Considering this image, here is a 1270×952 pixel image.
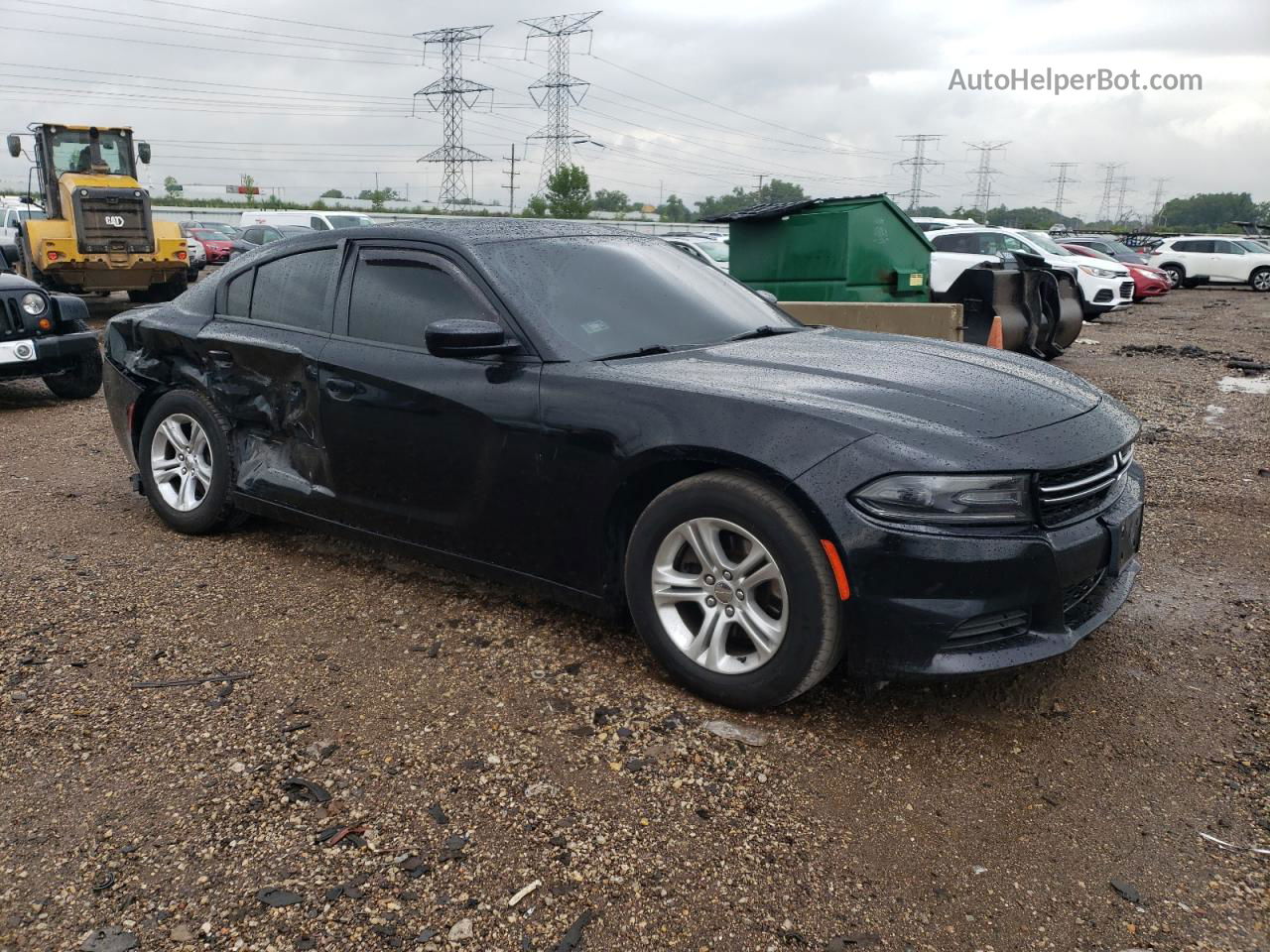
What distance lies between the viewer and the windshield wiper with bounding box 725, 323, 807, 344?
4066mm

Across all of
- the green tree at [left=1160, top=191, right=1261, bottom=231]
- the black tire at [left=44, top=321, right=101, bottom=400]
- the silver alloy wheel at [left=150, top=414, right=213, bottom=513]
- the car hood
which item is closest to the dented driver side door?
the silver alloy wheel at [left=150, top=414, right=213, bottom=513]

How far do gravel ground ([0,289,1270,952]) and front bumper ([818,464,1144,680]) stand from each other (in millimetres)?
331

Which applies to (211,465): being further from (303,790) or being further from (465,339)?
(303,790)

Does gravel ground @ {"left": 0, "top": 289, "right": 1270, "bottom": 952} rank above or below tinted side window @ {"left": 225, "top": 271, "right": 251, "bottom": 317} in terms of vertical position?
below

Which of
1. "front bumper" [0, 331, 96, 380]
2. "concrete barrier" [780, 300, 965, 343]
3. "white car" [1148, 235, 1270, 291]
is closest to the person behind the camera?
"concrete barrier" [780, 300, 965, 343]

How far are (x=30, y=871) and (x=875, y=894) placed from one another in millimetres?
2032

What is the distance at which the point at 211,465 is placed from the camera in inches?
188

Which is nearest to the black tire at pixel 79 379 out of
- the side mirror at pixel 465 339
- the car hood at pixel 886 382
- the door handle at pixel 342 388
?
the door handle at pixel 342 388

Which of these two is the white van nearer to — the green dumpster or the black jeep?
the black jeep

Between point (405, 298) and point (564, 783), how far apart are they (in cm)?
209

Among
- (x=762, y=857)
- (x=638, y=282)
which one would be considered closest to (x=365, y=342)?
(x=638, y=282)

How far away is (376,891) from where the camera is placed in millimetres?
2393

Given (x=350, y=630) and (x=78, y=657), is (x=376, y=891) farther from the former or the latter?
(x=78, y=657)

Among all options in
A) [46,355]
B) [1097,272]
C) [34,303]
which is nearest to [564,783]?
[46,355]
